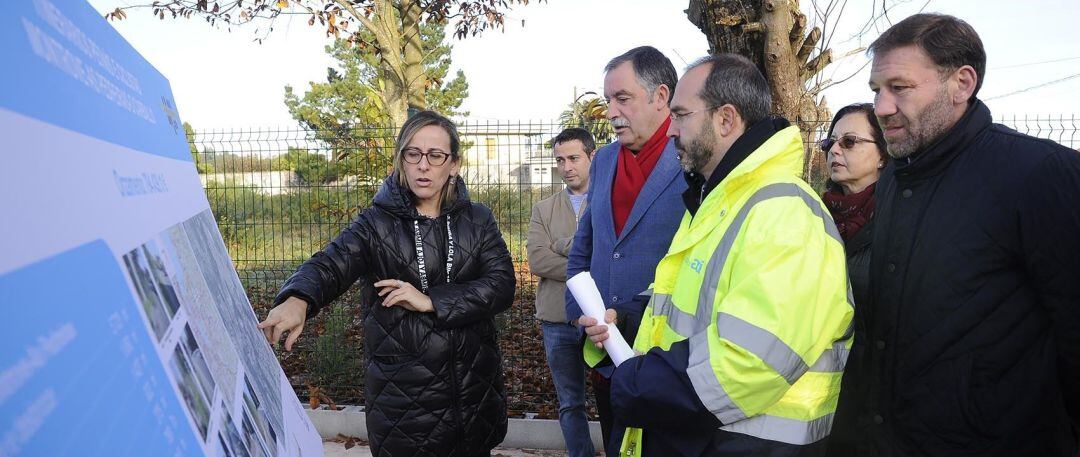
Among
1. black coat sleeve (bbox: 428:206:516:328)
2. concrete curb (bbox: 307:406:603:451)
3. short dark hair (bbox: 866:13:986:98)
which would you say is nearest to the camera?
short dark hair (bbox: 866:13:986:98)

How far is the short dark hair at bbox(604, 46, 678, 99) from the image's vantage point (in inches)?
109

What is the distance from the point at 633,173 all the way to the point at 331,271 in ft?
4.16

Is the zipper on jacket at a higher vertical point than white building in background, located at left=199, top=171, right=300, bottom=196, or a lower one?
lower

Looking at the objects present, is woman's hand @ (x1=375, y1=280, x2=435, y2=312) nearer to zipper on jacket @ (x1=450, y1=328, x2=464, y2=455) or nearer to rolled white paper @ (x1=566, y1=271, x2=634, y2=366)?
zipper on jacket @ (x1=450, y1=328, x2=464, y2=455)

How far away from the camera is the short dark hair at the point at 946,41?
1809mm

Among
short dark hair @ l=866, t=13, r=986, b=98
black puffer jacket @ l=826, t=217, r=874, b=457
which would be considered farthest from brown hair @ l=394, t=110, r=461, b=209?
short dark hair @ l=866, t=13, r=986, b=98

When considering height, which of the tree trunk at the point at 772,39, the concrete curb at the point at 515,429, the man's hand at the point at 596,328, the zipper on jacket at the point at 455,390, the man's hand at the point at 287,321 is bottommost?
the concrete curb at the point at 515,429

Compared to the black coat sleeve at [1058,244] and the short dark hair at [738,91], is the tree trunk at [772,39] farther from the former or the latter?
the black coat sleeve at [1058,244]

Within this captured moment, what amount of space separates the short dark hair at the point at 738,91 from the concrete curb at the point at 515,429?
3122mm

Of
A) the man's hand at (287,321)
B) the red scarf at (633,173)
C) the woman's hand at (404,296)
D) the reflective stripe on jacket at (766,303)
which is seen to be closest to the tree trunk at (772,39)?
the red scarf at (633,173)

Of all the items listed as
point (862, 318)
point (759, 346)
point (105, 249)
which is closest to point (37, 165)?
point (105, 249)

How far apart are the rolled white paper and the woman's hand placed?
59 cm

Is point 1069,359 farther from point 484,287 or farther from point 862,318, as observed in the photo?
point 484,287

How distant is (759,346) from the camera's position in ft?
5.06
